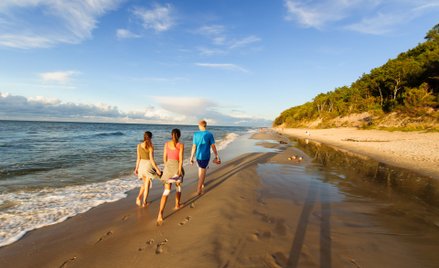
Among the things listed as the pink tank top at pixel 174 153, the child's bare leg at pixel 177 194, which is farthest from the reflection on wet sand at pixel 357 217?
the pink tank top at pixel 174 153

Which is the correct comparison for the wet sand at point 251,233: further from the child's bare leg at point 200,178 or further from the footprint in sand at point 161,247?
the child's bare leg at point 200,178

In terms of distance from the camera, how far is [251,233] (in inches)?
172

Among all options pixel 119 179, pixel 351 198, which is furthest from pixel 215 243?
pixel 119 179

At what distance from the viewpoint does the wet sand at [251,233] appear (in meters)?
3.62

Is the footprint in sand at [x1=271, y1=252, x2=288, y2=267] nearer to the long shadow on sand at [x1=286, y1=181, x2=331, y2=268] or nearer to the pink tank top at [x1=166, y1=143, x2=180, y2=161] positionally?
the long shadow on sand at [x1=286, y1=181, x2=331, y2=268]

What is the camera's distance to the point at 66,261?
3740mm

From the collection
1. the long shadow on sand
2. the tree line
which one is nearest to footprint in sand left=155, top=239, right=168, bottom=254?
the long shadow on sand

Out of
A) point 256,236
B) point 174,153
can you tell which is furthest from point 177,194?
point 256,236

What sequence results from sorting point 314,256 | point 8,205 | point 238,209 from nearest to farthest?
point 314,256, point 238,209, point 8,205

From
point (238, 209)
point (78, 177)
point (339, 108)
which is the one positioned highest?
point (339, 108)

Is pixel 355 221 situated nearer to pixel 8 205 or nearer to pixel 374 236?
pixel 374 236

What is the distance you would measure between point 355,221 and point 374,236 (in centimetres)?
77

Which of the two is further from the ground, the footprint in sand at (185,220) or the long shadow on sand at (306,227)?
the long shadow on sand at (306,227)

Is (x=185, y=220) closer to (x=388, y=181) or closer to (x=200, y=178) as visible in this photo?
(x=200, y=178)
